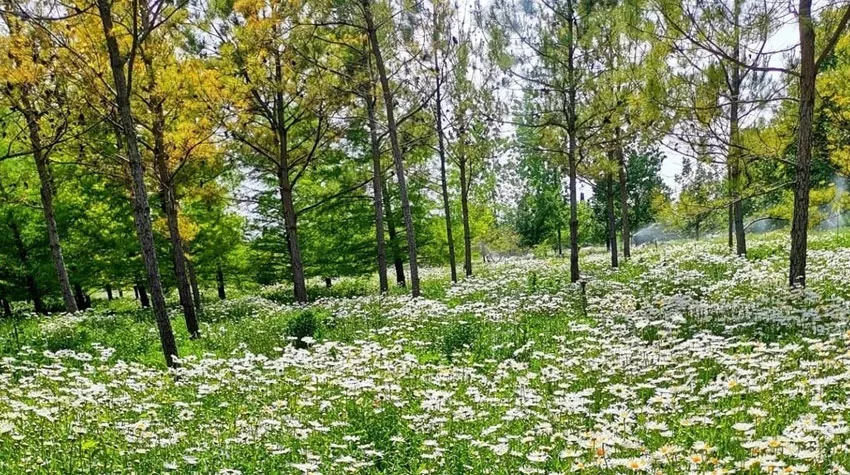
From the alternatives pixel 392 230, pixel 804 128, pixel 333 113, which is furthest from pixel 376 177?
pixel 804 128

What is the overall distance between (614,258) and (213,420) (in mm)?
15271

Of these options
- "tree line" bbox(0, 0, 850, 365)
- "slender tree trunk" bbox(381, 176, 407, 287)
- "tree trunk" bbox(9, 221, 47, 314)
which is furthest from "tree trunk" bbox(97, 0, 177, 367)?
Result: "tree trunk" bbox(9, 221, 47, 314)

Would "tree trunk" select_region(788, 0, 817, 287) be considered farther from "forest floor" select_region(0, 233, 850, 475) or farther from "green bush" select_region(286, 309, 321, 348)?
"green bush" select_region(286, 309, 321, 348)

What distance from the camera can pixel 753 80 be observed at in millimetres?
14336

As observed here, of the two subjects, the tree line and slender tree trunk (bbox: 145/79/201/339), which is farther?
slender tree trunk (bbox: 145/79/201/339)

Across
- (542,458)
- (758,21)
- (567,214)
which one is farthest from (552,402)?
(567,214)

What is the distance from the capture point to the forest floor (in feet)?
12.6

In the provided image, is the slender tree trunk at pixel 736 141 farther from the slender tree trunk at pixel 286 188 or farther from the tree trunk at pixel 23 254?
the tree trunk at pixel 23 254

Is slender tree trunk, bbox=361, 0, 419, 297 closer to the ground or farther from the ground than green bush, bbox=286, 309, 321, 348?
farther from the ground

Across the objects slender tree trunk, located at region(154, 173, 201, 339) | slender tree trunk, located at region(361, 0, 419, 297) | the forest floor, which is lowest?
the forest floor

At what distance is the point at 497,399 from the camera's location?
5.09 meters

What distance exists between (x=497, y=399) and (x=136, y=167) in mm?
5792

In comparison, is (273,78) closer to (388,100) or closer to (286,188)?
(286,188)

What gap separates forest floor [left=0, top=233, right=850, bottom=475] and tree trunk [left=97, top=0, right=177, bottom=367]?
0.84 m
